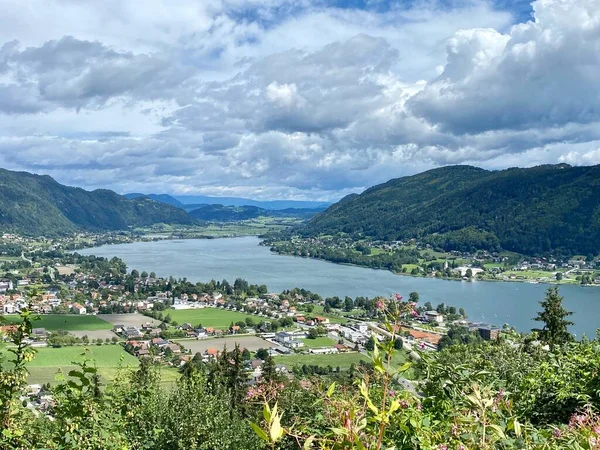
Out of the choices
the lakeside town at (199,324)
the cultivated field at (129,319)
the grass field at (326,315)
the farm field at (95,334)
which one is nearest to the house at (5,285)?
the lakeside town at (199,324)

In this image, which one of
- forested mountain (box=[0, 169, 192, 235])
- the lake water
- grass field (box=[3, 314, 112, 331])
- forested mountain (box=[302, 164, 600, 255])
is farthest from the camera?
forested mountain (box=[0, 169, 192, 235])

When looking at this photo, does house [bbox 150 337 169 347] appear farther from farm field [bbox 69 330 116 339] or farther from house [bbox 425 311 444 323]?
house [bbox 425 311 444 323]

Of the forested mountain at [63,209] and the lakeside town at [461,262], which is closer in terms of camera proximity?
the lakeside town at [461,262]

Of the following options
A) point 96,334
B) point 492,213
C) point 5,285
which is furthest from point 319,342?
point 492,213

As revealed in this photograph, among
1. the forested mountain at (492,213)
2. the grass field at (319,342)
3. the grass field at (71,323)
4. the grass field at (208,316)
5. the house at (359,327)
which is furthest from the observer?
the forested mountain at (492,213)

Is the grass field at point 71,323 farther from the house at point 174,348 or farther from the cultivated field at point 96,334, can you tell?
the house at point 174,348

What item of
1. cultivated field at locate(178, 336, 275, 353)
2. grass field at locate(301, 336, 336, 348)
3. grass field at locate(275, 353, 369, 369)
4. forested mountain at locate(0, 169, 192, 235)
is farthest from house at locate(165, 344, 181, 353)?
forested mountain at locate(0, 169, 192, 235)

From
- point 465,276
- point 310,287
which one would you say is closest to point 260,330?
point 310,287
